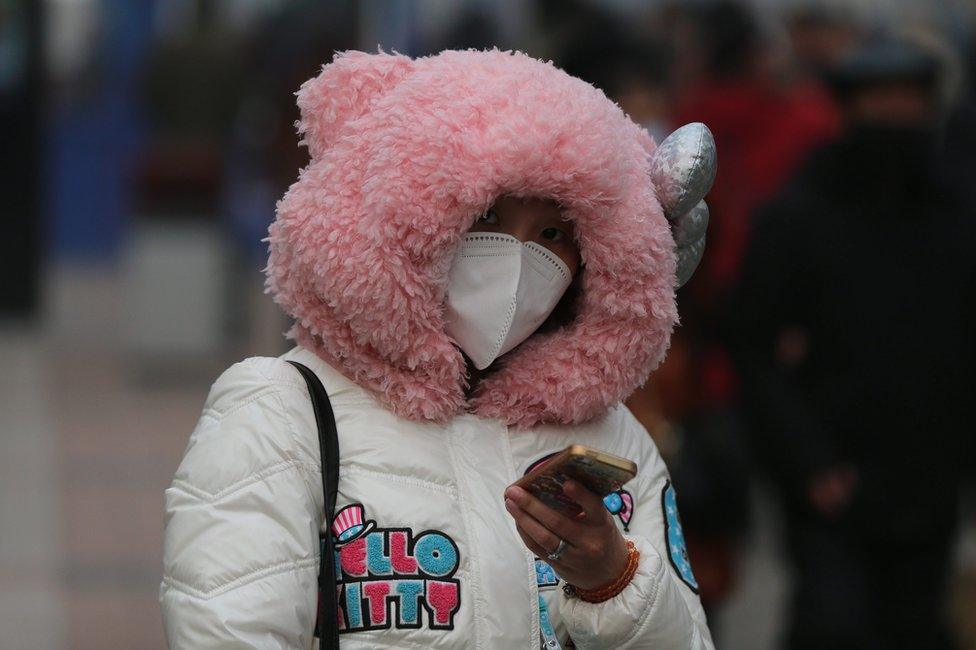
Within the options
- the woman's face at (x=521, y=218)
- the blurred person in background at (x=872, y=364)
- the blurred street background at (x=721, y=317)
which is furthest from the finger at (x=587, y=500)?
the blurred person in background at (x=872, y=364)

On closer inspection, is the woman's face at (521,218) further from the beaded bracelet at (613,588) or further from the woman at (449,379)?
the beaded bracelet at (613,588)

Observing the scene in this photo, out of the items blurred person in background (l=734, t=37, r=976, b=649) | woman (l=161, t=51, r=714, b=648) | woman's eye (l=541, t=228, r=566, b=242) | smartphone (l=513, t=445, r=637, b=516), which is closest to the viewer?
smartphone (l=513, t=445, r=637, b=516)

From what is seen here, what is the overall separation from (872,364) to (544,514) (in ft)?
8.47

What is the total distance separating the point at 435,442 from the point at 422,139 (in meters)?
0.42

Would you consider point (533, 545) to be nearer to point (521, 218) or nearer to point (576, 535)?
point (576, 535)

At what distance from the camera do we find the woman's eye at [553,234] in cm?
258

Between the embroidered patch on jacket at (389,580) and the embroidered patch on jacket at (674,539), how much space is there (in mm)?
370

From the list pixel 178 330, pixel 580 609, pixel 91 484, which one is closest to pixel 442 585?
pixel 580 609

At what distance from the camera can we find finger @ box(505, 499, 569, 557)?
2.24 m

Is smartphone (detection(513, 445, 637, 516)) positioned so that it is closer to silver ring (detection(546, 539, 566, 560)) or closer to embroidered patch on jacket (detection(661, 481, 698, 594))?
silver ring (detection(546, 539, 566, 560))

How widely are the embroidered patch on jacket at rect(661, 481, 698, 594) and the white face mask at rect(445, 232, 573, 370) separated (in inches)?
13.6

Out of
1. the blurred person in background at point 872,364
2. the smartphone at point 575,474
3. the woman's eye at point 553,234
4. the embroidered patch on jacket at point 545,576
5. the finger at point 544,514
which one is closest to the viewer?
the smartphone at point 575,474

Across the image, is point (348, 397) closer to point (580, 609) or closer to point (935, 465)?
point (580, 609)

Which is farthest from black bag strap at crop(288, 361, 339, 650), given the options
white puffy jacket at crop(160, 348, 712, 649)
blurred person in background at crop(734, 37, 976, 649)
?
A: blurred person in background at crop(734, 37, 976, 649)
